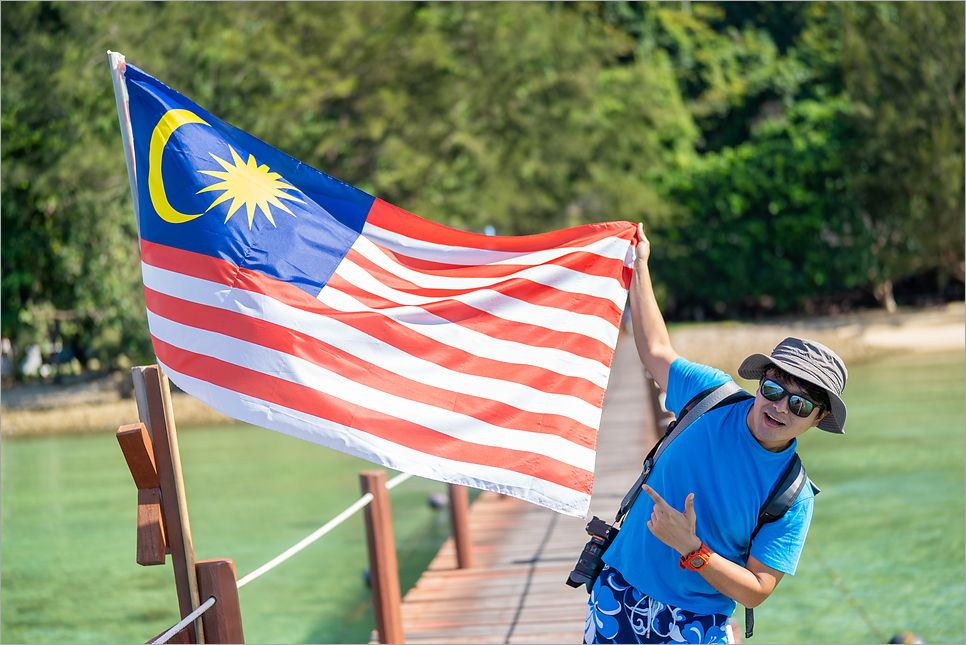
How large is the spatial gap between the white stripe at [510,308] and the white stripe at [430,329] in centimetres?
8

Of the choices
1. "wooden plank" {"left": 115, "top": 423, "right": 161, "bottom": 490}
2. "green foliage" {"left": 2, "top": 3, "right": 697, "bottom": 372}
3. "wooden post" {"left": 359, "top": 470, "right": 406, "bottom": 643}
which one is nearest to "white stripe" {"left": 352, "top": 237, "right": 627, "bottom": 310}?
"wooden plank" {"left": 115, "top": 423, "right": 161, "bottom": 490}

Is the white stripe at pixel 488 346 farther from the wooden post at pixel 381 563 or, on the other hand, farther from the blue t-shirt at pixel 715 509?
the wooden post at pixel 381 563

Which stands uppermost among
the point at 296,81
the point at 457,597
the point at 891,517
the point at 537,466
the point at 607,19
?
the point at 607,19

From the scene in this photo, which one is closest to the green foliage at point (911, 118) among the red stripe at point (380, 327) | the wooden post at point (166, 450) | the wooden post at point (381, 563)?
the wooden post at point (381, 563)

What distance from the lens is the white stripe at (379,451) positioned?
303 centimetres

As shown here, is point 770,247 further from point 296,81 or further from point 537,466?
point 537,466

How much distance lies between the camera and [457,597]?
598cm

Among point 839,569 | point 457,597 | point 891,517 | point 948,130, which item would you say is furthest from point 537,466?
point 948,130

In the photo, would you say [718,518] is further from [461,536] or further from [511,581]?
[461,536]

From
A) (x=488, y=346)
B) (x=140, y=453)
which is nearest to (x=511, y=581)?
(x=488, y=346)

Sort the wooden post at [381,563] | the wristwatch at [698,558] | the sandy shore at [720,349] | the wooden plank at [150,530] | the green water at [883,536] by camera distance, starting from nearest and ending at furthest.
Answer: the wristwatch at [698,558] < the wooden plank at [150,530] < the wooden post at [381,563] < the green water at [883,536] < the sandy shore at [720,349]

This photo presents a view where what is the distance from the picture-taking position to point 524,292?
11.4ft

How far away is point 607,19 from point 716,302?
1225 cm

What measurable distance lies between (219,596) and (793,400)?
76.1 inches
